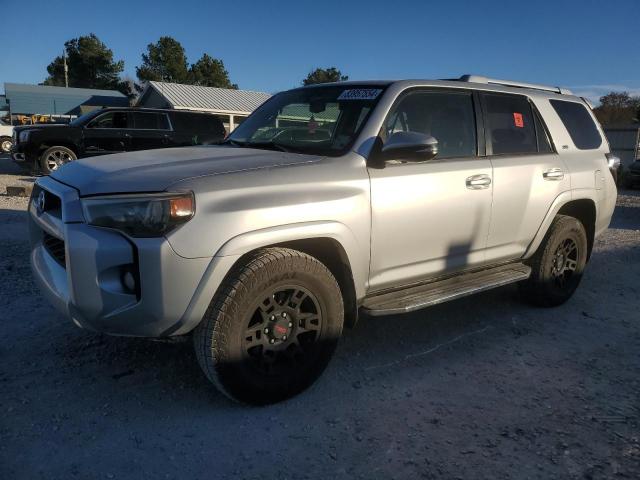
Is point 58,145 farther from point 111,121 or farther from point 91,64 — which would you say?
point 91,64

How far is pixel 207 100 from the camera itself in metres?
31.7

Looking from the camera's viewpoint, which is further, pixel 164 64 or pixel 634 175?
pixel 164 64

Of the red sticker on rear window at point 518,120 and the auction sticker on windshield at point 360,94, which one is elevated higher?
the auction sticker on windshield at point 360,94

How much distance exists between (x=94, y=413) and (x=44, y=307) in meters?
1.82

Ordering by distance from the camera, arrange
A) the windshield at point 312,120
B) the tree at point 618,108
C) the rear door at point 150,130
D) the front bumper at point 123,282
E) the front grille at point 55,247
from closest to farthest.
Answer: the front bumper at point 123,282 → the front grille at point 55,247 → the windshield at point 312,120 → the rear door at point 150,130 → the tree at point 618,108

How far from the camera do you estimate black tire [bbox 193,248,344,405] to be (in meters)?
2.73

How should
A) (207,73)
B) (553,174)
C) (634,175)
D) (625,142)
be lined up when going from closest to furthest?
(553,174) < (634,175) < (625,142) < (207,73)

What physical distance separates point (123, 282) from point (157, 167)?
690mm

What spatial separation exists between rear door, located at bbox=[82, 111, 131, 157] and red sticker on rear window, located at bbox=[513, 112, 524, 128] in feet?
35.1

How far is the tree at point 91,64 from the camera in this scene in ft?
231

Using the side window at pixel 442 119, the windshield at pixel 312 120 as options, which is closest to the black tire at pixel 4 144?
the windshield at pixel 312 120

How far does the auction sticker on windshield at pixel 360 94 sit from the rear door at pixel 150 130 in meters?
10.5

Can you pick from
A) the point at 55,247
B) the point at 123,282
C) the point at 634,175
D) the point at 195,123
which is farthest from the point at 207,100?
the point at 123,282

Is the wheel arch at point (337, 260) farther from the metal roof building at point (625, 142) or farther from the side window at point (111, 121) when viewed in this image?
the metal roof building at point (625, 142)
